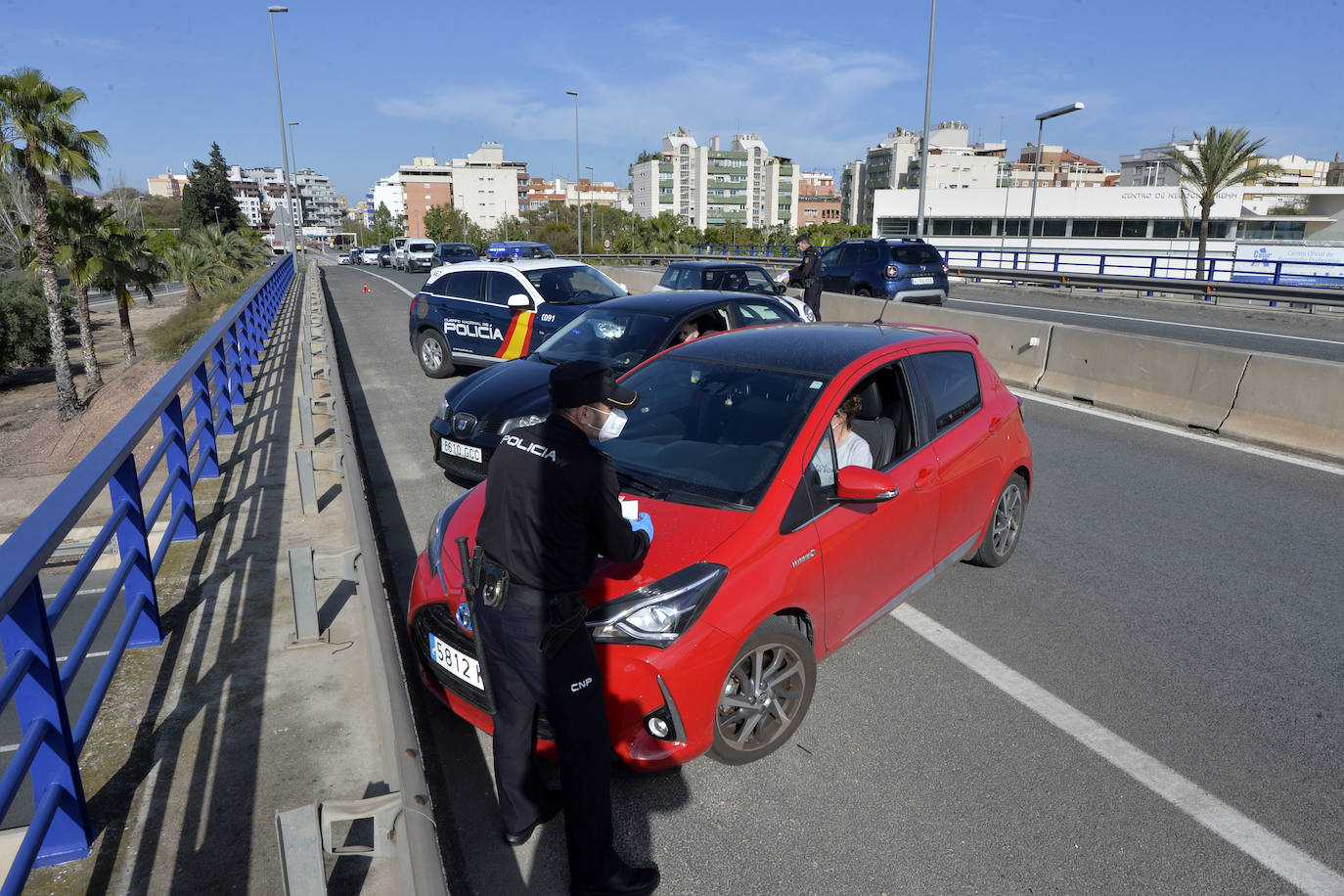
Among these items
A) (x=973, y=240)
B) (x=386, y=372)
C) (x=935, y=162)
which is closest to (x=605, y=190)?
(x=935, y=162)

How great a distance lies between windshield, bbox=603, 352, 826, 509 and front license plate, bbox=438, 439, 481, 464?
2.02 m

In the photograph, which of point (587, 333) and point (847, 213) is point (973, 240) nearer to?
point (587, 333)

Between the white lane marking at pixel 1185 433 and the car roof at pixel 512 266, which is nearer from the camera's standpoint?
the white lane marking at pixel 1185 433

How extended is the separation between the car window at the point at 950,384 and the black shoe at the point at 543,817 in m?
2.73

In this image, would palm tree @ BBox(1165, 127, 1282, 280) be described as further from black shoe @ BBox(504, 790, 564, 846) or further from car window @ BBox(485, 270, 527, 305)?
black shoe @ BBox(504, 790, 564, 846)

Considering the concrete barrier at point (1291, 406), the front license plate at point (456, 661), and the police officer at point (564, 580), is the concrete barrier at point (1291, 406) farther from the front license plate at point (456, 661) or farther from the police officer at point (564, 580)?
the front license plate at point (456, 661)

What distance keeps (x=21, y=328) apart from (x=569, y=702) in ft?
177

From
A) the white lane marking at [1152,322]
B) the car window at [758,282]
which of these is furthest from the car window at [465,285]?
the white lane marking at [1152,322]

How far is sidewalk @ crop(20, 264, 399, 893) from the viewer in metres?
2.70

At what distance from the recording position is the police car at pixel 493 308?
11.5 meters

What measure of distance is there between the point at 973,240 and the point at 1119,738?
65.9m

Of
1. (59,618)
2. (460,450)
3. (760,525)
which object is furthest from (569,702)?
(460,450)

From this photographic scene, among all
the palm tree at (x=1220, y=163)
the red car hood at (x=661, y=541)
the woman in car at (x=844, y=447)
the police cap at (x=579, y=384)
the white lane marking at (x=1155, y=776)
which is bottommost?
the white lane marking at (x=1155, y=776)

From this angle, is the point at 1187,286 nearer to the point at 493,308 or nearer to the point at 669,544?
the point at 493,308
